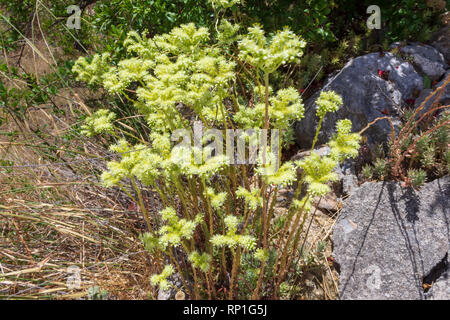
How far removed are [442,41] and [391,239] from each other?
2.68 meters

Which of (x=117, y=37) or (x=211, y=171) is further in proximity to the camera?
(x=117, y=37)

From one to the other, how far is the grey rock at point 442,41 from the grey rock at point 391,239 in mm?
1846

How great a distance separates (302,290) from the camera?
2420 millimetres

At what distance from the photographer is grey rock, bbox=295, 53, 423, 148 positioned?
3164mm

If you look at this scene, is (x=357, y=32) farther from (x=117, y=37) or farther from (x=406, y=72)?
(x=117, y=37)

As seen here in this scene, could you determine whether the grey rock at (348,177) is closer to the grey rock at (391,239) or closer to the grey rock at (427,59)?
the grey rock at (391,239)

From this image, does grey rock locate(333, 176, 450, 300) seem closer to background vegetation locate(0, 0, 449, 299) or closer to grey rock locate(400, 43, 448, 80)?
background vegetation locate(0, 0, 449, 299)

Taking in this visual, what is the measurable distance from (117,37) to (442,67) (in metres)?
3.56

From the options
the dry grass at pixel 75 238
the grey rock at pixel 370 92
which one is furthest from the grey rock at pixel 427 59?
the dry grass at pixel 75 238

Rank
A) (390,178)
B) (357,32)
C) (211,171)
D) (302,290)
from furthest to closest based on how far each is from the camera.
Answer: (357,32) < (390,178) < (302,290) < (211,171)

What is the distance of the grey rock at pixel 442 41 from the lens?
11.7 feet

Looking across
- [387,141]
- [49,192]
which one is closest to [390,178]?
[387,141]

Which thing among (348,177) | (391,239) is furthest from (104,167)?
(391,239)

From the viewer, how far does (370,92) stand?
3.24m
